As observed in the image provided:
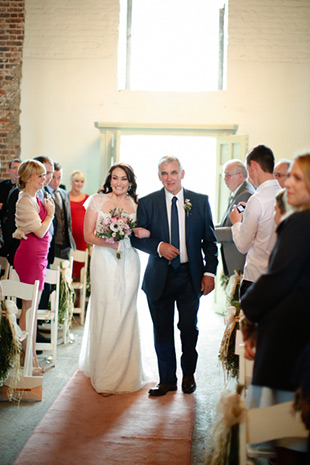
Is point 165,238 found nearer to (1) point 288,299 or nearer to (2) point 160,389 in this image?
(2) point 160,389

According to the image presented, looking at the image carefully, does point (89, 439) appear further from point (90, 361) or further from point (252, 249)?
point (252, 249)

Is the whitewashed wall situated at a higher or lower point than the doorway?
higher

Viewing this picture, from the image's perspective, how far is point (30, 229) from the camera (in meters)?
4.71

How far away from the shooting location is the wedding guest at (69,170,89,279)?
286 inches

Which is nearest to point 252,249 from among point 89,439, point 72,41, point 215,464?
point 89,439

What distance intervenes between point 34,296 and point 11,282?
224 mm

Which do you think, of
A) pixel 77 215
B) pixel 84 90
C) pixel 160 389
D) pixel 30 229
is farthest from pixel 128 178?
pixel 84 90

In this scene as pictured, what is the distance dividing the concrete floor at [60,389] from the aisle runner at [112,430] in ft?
0.23

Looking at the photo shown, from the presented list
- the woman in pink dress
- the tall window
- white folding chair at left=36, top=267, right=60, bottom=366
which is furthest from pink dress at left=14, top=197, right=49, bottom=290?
the tall window

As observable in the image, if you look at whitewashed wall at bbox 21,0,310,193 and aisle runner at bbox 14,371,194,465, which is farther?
whitewashed wall at bbox 21,0,310,193

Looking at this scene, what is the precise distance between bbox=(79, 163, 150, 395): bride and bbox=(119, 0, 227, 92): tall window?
4.91m

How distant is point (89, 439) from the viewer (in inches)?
139

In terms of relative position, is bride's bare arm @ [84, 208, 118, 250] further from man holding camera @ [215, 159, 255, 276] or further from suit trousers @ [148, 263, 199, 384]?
man holding camera @ [215, 159, 255, 276]

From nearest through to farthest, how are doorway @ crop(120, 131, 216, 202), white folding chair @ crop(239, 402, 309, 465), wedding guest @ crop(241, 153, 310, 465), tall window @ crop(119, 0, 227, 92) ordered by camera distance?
white folding chair @ crop(239, 402, 309, 465)
wedding guest @ crop(241, 153, 310, 465)
tall window @ crop(119, 0, 227, 92)
doorway @ crop(120, 131, 216, 202)
